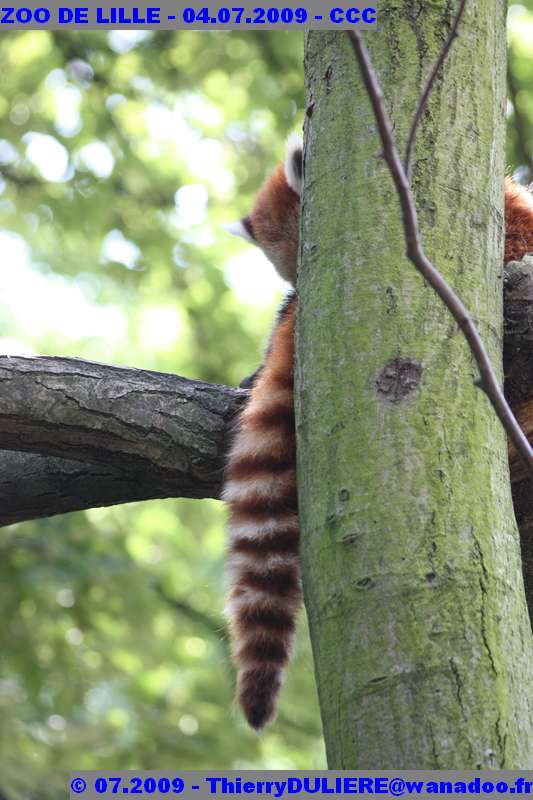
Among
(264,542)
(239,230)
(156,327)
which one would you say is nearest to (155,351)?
(156,327)

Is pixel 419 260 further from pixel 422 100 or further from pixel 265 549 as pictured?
pixel 265 549

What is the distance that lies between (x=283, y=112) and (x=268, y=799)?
15.2 feet

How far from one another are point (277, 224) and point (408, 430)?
240 cm

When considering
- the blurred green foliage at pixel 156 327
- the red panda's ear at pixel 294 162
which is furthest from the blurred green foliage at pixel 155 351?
the red panda's ear at pixel 294 162

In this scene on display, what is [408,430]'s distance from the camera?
1489 millimetres

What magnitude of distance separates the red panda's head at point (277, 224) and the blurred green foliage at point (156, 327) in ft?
4.61

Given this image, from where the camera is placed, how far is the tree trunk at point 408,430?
133cm

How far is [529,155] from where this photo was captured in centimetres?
501

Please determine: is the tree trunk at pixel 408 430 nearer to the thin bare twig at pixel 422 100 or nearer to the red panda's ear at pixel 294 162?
the thin bare twig at pixel 422 100

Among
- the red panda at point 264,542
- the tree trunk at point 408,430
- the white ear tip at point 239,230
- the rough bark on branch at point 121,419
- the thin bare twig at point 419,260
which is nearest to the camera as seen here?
the thin bare twig at point 419,260

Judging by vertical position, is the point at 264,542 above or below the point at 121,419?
below

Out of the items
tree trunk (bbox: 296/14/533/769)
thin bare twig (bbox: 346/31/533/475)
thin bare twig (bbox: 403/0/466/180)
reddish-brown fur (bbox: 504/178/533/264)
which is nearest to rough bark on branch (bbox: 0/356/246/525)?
tree trunk (bbox: 296/14/533/769)

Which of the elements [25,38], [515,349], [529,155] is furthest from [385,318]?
[25,38]

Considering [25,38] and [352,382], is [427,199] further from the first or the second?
[25,38]
